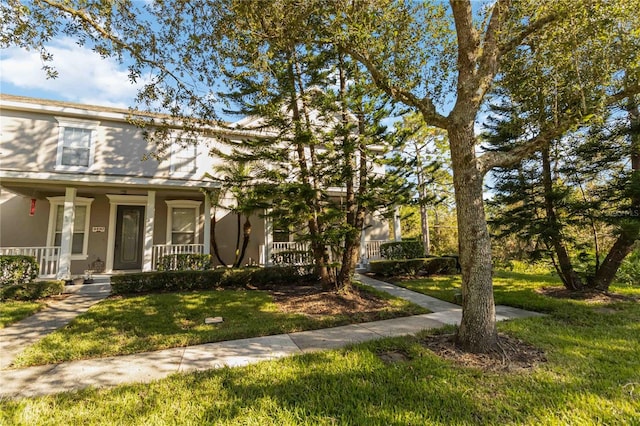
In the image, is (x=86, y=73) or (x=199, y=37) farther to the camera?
(x=86, y=73)

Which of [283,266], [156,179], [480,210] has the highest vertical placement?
[156,179]

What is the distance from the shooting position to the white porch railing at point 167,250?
32.5ft

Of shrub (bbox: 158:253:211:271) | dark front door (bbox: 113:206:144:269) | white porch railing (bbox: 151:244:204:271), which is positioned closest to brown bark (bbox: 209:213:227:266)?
white porch railing (bbox: 151:244:204:271)

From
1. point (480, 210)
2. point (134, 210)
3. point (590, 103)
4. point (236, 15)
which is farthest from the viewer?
point (134, 210)

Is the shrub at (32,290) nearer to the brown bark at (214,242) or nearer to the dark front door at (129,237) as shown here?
the dark front door at (129,237)

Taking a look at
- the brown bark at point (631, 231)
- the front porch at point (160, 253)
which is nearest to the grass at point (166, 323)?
the front porch at point (160, 253)

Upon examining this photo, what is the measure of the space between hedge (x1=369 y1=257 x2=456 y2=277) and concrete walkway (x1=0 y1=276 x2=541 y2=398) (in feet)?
16.7

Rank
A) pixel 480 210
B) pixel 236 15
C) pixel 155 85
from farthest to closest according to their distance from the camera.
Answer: pixel 155 85
pixel 236 15
pixel 480 210

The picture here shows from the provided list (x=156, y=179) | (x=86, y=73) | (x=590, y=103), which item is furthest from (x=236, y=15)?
(x=156, y=179)

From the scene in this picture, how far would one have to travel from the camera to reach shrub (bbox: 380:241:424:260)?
12.1 m

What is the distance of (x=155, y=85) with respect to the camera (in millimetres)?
6207

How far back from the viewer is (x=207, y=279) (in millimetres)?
9055

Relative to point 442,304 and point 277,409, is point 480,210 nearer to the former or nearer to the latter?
point 277,409

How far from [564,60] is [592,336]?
4394 millimetres
